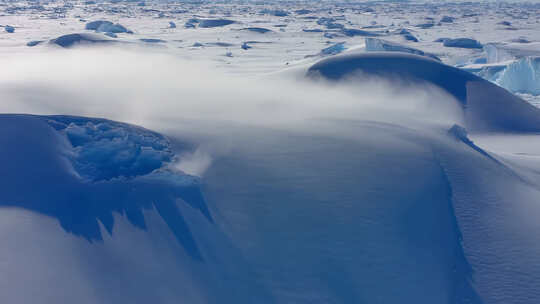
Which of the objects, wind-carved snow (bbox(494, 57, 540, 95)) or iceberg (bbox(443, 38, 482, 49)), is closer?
wind-carved snow (bbox(494, 57, 540, 95))

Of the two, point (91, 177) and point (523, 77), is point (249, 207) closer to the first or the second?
point (91, 177)

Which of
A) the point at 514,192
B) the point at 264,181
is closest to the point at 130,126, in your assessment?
the point at 264,181

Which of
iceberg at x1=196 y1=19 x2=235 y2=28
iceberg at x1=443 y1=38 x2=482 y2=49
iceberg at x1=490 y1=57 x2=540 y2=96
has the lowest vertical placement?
iceberg at x1=490 y1=57 x2=540 y2=96

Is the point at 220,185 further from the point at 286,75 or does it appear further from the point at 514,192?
the point at 286,75

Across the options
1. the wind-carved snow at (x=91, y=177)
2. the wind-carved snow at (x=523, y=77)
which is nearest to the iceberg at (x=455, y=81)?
the wind-carved snow at (x=523, y=77)

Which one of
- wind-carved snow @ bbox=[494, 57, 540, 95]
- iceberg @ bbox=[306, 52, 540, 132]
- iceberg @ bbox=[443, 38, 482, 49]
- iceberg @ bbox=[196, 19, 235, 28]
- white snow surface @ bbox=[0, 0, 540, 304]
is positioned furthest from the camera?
iceberg @ bbox=[196, 19, 235, 28]

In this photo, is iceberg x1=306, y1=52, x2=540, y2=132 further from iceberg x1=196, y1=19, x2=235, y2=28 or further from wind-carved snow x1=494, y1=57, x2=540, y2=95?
iceberg x1=196, y1=19, x2=235, y2=28

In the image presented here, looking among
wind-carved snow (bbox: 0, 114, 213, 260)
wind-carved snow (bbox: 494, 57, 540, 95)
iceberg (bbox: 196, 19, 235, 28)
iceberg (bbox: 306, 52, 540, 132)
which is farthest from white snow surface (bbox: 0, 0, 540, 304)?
iceberg (bbox: 196, 19, 235, 28)

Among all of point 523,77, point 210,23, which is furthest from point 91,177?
point 210,23

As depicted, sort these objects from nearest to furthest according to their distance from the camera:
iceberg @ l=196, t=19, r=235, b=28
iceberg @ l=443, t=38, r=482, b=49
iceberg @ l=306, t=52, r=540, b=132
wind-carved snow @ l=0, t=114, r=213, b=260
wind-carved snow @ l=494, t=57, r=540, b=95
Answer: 1. wind-carved snow @ l=0, t=114, r=213, b=260
2. iceberg @ l=306, t=52, r=540, b=132
3. wind-carved snow @ l=494, t=57, r=540, b=95
4. iceberg @ l=443, t=38, r=482, b=49
5. iceberg @ l=196, t=19, r=235, b=28

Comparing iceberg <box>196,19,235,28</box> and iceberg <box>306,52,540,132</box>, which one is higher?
iceberg <box>196,19,235,28</box>

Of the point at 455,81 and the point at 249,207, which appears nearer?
the point at 249,207
